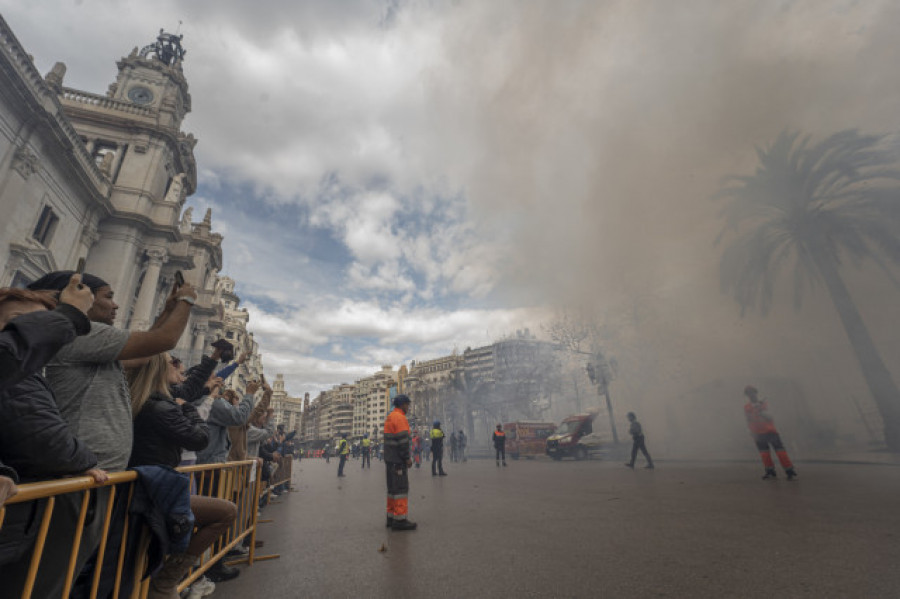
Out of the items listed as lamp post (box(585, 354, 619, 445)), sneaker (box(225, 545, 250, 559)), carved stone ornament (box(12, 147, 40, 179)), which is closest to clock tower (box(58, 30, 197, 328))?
carved stone ornament (box(12, 147, 40, 179))

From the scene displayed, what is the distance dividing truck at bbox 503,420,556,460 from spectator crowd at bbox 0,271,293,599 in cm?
2098

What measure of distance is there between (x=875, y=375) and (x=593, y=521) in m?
15.7

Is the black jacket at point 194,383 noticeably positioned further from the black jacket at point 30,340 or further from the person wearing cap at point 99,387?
the black jacket at point 30,340

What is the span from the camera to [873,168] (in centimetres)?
1388

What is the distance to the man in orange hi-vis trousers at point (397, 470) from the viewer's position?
4.94 meters

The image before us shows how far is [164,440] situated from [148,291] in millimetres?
22836

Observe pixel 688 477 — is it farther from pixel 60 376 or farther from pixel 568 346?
pixel 568 346

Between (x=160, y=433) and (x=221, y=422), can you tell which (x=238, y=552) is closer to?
(x=221, y=422)

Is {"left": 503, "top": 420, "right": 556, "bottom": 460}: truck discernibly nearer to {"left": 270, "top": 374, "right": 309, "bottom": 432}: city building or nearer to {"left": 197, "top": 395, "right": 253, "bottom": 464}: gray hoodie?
{"left": 197, "top": 395, "right": 253, "bottom": 464}: gray hoodie

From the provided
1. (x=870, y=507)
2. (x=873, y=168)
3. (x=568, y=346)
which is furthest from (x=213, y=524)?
(x=568, y=346)

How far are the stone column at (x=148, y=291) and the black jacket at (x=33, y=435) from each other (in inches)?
855

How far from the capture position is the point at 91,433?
1.82 meters

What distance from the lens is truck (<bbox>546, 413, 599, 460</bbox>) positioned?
1759cm

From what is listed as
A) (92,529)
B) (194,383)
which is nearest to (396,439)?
(194,383)
